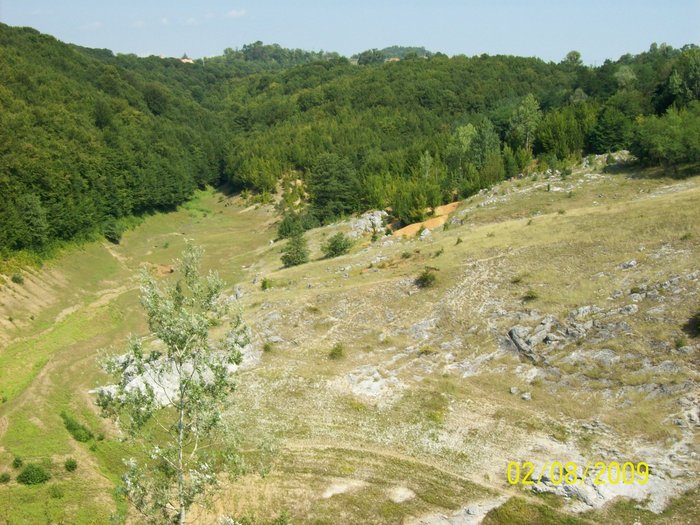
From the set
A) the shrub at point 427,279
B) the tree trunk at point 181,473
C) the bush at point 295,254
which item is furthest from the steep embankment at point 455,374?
the bush at point 295,254

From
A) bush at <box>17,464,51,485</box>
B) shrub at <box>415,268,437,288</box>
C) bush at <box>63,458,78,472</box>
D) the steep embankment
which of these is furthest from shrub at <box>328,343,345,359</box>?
bush at <box>17,464,51,485</box>

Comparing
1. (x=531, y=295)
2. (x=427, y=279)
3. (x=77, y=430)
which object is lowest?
(x=77, y=430)

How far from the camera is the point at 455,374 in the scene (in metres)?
38.2

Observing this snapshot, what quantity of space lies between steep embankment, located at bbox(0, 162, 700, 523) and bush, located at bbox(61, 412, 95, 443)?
0.60 m

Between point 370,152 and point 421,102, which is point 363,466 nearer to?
point 370,152

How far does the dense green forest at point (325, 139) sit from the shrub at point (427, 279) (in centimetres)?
3223

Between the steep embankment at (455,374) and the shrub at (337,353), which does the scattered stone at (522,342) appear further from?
the shrub at (337,353)

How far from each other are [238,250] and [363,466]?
60912mm

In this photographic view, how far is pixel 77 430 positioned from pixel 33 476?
573 centimetres

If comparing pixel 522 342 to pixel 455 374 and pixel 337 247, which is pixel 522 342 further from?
pixel 337 247

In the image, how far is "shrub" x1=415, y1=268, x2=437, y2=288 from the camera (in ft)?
157

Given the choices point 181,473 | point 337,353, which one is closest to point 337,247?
point 337,353

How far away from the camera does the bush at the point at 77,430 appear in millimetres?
36359

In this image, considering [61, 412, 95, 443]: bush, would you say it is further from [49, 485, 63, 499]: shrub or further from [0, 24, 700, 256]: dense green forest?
[0, 24, 700, 256]: dense green forest
